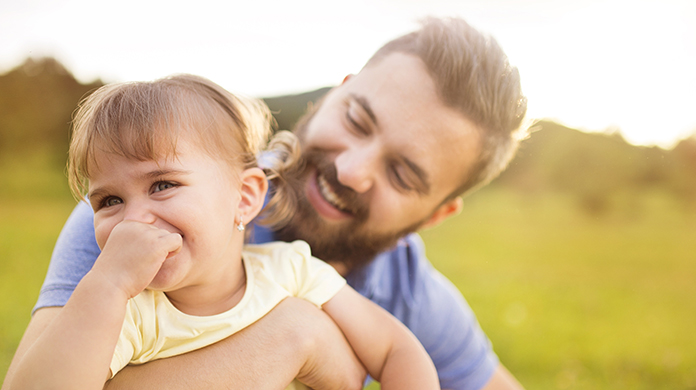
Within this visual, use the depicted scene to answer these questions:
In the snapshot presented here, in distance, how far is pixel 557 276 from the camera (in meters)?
8.17

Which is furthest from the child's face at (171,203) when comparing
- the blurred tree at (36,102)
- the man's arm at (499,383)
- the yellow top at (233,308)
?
the blurred tree at (36,102)

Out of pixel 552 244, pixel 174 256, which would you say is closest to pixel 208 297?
pixel 174 256

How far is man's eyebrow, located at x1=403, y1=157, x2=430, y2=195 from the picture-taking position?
2.06 m

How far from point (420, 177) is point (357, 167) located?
0.33 m

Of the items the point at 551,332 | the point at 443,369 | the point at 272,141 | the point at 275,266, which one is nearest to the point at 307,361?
the point at 275,266

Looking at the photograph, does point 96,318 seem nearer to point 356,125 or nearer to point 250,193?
point 250,193

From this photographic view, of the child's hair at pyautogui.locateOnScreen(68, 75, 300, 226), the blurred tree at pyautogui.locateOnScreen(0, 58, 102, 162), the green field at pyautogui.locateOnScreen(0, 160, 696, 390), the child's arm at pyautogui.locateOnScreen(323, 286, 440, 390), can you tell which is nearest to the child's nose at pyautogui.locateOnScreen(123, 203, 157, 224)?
the child's hair at pyautogui.locateOnScreen(68, 75, 300, 226)

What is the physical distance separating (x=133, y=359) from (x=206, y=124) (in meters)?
0.73

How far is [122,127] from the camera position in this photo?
129 cm

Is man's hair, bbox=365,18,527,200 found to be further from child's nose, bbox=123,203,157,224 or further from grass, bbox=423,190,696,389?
grass, bbox=423,190,696,389

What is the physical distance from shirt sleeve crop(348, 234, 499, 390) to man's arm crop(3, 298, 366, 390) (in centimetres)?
80

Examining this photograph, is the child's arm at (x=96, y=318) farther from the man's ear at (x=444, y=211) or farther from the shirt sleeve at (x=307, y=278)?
the man's ear at (x=444, y=211)

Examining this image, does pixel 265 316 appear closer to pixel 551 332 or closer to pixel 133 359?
pixel 133 359

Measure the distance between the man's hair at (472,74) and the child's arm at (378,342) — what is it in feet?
3.29
